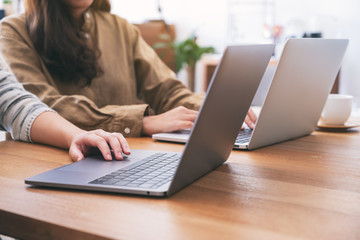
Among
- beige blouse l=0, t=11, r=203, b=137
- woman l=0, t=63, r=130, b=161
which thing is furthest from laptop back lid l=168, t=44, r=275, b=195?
beige blouse l=0, t=11, r=203, b=137

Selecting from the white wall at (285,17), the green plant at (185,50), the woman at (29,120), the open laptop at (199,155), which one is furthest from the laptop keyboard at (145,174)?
the white wall at (285,17)

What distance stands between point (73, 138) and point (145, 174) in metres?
0.27

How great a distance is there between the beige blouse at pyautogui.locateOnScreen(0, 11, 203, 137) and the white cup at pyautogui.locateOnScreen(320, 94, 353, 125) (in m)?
0.38

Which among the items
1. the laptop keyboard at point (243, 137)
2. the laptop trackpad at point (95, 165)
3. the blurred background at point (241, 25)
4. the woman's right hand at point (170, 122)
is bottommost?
the blurred background at point (241, 25)

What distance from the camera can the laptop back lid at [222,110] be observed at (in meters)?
0.56

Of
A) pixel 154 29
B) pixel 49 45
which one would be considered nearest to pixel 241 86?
pixel 49 45

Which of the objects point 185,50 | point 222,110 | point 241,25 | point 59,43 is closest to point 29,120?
point 59,43

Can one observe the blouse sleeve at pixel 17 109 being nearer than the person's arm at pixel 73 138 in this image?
No

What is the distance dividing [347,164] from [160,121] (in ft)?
1.54

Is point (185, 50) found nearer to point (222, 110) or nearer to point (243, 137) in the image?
point (243, 137)

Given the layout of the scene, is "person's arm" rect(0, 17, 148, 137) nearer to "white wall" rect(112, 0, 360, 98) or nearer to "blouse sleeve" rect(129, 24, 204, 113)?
"blouse sleeve" rect(129, 24, 204, 113)

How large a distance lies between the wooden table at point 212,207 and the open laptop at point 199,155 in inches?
0.7

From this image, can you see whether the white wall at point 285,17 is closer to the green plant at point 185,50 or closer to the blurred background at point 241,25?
the blurred background at point 241,25

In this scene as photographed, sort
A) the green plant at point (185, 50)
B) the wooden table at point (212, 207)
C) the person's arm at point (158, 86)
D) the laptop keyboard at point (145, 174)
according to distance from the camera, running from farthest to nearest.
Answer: the green plant at point (185, 50)
the person's arm at point (158, 86)
the laptop keyboard at point (145, 174)
the wooden table at point (212, 207)
